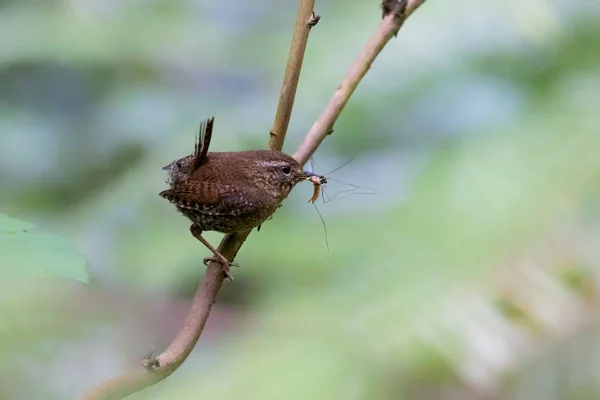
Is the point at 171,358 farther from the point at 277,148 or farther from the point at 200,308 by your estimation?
the point at 277,148

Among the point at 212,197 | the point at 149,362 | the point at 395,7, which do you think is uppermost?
the point at 395,7

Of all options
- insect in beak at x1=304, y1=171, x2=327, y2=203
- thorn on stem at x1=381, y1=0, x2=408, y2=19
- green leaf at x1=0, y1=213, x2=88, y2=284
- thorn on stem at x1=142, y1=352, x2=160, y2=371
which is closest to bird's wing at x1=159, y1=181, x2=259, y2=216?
insect in beak at x1=304, y1=171, x2=327, y2=203

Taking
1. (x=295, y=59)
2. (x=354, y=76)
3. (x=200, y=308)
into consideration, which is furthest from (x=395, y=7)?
(x=200, y=308)

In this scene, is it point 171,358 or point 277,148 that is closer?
point 171,358

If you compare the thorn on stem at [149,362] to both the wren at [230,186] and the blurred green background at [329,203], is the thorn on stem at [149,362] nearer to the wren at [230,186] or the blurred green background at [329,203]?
the blurred green background at [329,203]

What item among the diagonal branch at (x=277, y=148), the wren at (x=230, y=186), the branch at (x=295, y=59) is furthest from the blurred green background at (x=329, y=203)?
the branch at (x=295, y=59)

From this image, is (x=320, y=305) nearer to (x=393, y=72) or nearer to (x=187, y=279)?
(x=187, y=279)

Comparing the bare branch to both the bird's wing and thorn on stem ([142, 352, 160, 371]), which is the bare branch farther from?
the bird's wing
